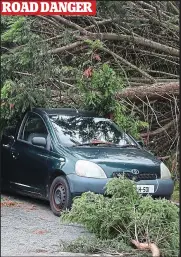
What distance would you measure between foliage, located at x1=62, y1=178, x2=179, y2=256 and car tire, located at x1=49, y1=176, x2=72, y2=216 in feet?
4.44

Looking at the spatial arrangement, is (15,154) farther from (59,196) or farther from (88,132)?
(59,196)

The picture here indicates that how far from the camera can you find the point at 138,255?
5801 millimetres

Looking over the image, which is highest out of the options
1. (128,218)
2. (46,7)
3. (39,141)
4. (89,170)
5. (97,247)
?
(46,7)

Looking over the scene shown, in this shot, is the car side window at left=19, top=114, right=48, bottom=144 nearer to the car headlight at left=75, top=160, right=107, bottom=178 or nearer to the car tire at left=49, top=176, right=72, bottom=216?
the car tire at left=49, top=176, right=72, bottom=216

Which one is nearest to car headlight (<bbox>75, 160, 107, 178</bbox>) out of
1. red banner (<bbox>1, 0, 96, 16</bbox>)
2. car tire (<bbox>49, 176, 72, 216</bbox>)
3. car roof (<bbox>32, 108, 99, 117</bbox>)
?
car tire (<bbox>49, 176, 72, 216</bbox>)

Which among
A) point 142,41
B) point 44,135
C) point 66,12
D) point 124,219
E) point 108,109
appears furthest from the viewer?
point 142,41

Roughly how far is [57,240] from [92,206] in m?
0.64

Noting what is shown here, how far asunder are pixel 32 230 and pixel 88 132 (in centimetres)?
248

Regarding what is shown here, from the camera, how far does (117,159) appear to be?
815cm

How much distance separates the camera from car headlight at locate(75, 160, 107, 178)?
787 cm

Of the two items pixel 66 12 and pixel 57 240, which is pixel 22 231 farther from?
pixel 66 12

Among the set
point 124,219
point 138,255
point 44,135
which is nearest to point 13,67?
point 44,135

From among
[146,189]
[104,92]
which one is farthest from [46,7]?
[146,189]

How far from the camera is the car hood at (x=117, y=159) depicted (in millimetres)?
8000
